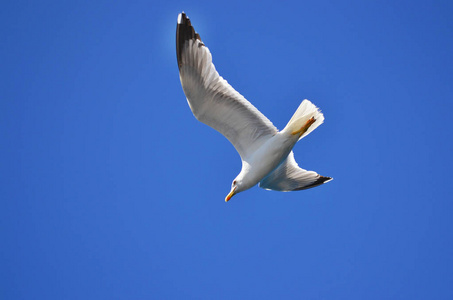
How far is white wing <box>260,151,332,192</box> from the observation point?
25.3 feet

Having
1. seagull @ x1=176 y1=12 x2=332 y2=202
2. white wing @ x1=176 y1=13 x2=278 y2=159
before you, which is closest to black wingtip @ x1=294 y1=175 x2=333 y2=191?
seagull @ x1=176 y1=12 x2=332 y2=202

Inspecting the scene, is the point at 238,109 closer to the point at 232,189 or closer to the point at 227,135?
the point at 227,135

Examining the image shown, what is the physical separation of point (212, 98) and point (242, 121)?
0.71 meters

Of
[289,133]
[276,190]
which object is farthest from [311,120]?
[276,190]

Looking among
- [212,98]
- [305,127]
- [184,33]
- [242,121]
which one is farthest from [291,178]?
[184,33]

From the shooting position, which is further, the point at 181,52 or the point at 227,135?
the point at 227,135

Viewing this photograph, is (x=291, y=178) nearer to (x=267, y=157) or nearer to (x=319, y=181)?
(x=319, y=181)

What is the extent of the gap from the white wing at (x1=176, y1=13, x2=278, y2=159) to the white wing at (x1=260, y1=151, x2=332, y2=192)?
3.24ft

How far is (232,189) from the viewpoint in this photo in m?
7.21

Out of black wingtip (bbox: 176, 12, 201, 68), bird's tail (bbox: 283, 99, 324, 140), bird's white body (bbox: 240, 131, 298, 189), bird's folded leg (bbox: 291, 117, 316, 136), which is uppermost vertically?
black wingtip (bbox: 176, 12, 201, 68)

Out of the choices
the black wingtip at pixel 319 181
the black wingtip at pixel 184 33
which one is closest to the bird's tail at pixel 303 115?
the black wingtip at pixel 319 181

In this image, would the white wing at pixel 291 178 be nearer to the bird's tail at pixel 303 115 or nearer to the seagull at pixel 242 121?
the seagull at pixel 242 121

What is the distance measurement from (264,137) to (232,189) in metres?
1.10

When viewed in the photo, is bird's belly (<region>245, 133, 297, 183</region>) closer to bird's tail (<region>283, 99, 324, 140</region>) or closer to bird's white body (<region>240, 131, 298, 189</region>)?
bird's white body (<region>240, 131, 298, 189</region>)
